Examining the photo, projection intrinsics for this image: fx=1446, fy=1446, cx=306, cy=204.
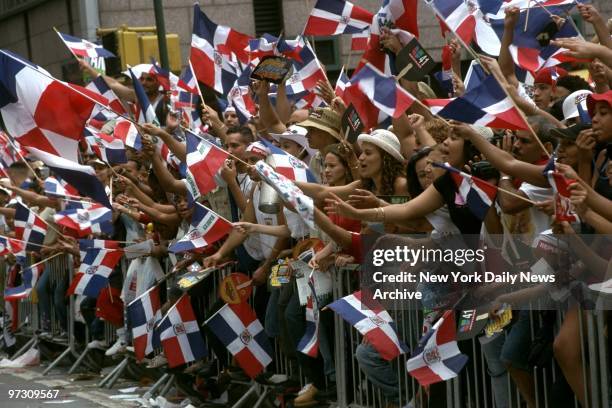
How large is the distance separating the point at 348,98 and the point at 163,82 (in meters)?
5.54

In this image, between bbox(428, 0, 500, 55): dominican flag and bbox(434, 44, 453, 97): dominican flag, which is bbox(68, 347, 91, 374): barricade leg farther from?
bbox(428, 0, 500, 55): dominican flag

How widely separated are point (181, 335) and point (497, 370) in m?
4.37

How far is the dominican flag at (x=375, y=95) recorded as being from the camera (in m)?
9.41

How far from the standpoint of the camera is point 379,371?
9008 millimetres

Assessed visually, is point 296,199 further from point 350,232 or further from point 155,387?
point 155,387

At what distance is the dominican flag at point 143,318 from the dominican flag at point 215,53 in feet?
9.07

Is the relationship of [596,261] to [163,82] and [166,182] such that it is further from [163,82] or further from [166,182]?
[163,82]

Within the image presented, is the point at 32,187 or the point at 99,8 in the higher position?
the point at 99,8

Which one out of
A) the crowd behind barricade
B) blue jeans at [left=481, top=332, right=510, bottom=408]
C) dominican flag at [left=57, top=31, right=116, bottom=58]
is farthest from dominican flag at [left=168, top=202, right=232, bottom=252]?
dominican flag at [left=57, top=31, right=116, bottom=58]

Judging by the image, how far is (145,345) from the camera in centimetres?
1267

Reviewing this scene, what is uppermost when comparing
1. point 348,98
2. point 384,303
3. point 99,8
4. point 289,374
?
point 99,8

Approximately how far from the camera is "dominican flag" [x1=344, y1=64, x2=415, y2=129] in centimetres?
941

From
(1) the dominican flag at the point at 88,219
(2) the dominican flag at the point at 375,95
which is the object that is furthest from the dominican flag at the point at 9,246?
(2) the dominican flag at the point at 375,95

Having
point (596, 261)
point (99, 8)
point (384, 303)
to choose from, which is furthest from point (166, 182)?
point (99, 8)
